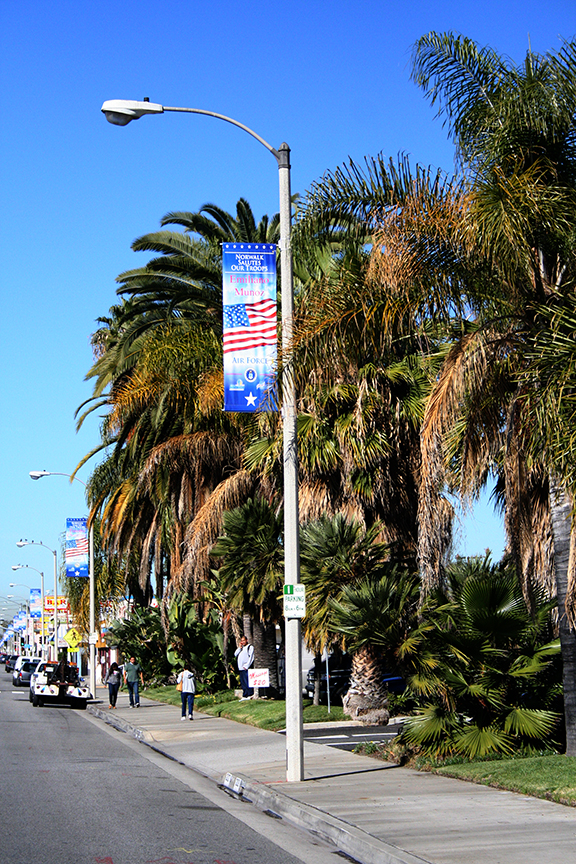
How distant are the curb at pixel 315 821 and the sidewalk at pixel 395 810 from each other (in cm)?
1

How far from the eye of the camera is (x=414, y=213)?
13.3 metres

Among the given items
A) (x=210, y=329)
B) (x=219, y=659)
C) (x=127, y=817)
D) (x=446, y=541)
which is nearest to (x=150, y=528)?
(x=219, y=659)

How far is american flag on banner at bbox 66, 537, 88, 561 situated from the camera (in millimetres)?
41844

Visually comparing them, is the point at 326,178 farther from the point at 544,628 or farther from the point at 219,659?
the point at 219,659

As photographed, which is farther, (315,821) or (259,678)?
(259,678)

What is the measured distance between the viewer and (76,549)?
42.1m

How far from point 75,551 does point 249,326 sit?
2953 centimetres

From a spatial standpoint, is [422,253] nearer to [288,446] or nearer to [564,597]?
[288,446]

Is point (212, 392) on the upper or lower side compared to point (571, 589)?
upper

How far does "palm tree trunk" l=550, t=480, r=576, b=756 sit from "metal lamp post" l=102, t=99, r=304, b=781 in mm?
3288

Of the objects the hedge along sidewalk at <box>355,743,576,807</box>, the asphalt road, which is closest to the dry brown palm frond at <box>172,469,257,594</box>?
the asphalt road

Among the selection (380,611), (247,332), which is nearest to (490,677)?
(380,611)

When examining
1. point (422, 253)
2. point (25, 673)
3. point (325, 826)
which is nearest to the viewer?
point (325, 826)

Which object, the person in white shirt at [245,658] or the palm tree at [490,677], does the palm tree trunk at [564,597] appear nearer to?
the palm tree at [490,677]
